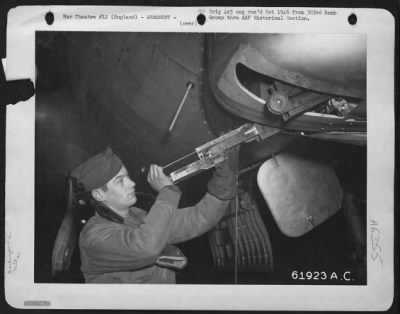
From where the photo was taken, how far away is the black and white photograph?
1.07 meters

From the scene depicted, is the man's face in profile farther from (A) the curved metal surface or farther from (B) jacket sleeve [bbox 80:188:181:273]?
(A) the curved metal surface

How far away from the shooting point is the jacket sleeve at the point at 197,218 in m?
1.07

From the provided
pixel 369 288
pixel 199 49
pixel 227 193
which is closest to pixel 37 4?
pixel 199 49

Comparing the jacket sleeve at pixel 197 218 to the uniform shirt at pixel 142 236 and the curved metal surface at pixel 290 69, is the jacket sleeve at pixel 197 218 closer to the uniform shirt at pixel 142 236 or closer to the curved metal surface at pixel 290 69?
the uniform shirt at pixel 142 236

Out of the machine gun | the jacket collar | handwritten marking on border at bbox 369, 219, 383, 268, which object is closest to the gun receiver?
the machine gun

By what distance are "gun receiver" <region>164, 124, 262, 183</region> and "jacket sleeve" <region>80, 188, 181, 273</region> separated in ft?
0.16

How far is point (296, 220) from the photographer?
1083mm

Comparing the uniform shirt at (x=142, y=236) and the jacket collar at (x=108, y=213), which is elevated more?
the jacket collar at (x=108, y=213)

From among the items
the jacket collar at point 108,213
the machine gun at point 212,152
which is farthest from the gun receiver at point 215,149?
the jacket collar at point 108,213

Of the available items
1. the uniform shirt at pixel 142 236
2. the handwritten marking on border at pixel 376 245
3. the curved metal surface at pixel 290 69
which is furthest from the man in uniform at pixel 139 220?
the handwritten marking on border at pixel 376 245

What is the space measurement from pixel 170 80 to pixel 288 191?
0.31 metres

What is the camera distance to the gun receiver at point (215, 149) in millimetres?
1075

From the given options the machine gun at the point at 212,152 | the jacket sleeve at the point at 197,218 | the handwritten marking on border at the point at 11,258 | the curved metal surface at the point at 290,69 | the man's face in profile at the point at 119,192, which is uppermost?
the curved metal surface at the point at 290,69

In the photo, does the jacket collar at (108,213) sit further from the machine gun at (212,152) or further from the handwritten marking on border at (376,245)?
the handwritten marking on border at (376,245)
